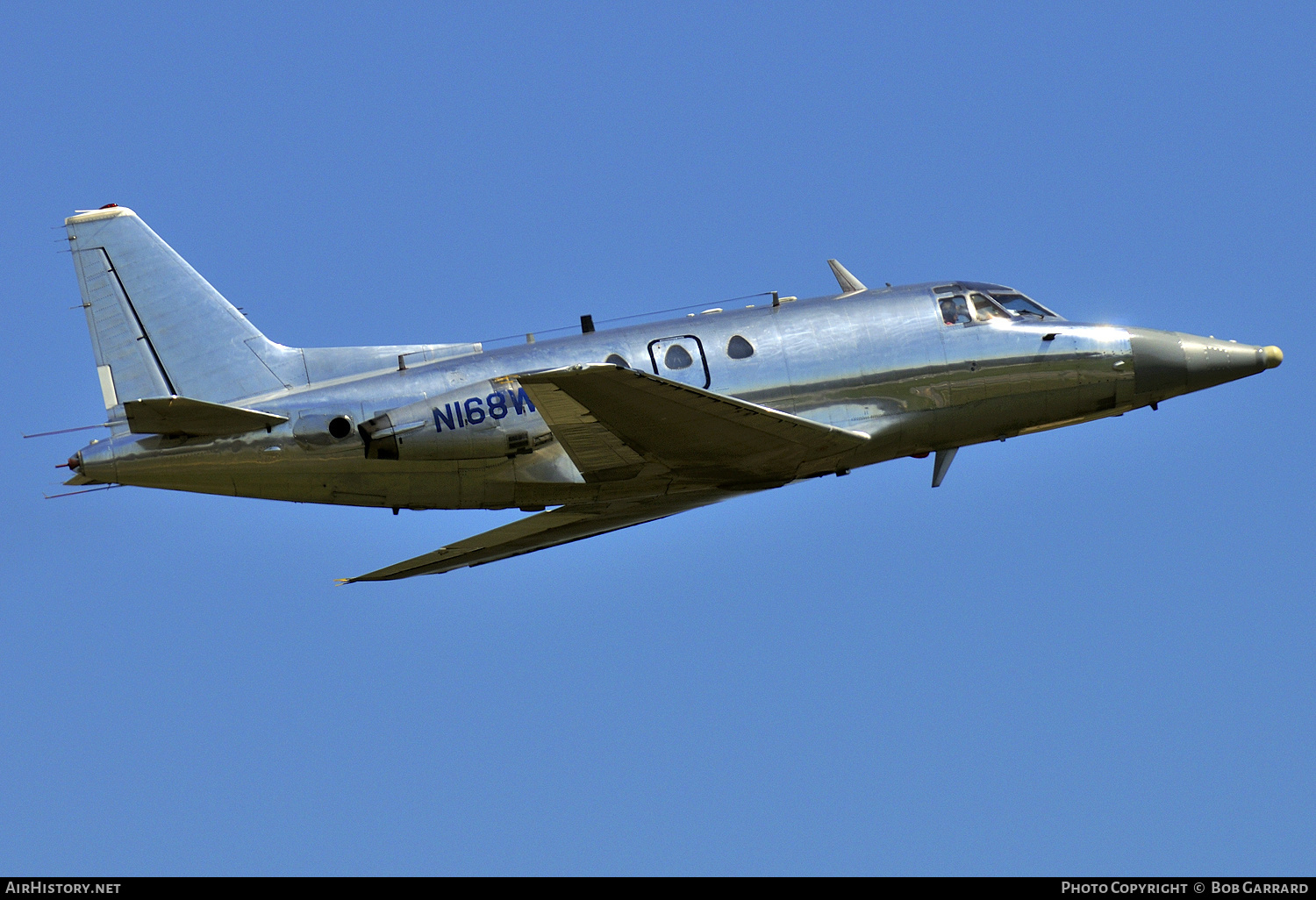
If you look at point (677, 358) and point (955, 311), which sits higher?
point (955, 311)

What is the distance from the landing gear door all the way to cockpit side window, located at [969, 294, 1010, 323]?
5.88 meters

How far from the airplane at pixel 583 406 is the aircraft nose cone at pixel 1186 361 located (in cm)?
4

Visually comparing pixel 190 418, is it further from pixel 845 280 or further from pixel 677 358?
pixel 845 280

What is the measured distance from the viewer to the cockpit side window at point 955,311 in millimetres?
32188

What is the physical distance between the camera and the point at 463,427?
97.3 feet

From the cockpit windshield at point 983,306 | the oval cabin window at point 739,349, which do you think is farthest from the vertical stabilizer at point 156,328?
the cockpit windshield at point 983,306

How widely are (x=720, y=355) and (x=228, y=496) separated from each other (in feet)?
32.0

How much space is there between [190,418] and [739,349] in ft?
33.8

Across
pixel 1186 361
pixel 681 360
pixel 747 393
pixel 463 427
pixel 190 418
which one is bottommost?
pixel 1186 361

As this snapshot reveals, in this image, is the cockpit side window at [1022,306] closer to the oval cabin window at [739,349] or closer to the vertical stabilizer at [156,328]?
the oval cabin window at [739,349]

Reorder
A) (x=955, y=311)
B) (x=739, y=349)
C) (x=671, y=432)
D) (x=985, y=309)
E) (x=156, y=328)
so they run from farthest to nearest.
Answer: (x=985, y=309)
(x=955, y=311)
(x=156, y=328)
(x=739, y=349)
(x=671, y=432)

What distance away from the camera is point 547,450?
30359 mm

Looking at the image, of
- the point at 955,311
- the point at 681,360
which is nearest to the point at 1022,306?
the point at 955,311
